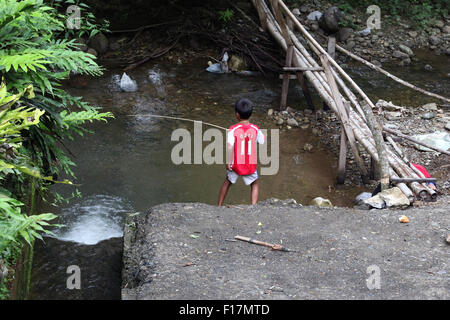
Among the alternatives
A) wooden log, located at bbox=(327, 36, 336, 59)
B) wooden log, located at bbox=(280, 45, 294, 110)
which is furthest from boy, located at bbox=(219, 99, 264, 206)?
wooden log, located at bbox=(327, 36, 336, 59)

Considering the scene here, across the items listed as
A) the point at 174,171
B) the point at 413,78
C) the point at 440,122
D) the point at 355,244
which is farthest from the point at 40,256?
the point at 413,78

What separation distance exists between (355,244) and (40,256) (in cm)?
259

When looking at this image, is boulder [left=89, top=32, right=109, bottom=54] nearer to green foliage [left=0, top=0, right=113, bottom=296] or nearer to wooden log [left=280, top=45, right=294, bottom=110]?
wooden log [left=280, top=45, right=294, bottom=110]

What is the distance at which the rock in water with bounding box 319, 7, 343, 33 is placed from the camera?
941 cm

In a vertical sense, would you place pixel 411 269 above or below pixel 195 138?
below

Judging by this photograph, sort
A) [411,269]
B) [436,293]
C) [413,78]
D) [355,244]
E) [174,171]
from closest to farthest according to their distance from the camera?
[436,293]
[411,269]
[355,244]
[174,171]
[413,78]

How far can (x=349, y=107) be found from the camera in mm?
5758

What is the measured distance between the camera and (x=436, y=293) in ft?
10.6

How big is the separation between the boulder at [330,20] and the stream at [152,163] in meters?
0.98

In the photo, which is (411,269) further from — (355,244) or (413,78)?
(413,78)

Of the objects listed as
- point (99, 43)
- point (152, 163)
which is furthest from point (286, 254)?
point (99, 43)

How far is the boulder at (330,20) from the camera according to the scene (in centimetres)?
941
